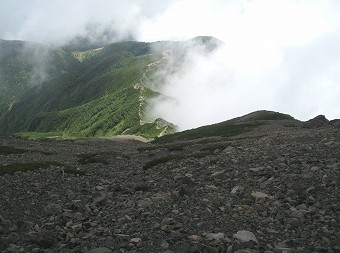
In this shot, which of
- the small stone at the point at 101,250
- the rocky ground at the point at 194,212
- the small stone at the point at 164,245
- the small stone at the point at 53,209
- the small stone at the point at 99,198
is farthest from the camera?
the small stone at the point at 99,198

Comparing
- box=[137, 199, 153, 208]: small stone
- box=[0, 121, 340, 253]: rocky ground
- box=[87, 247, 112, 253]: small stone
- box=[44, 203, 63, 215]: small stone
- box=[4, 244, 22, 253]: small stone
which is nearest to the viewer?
box=[87, 247, 112, 253]: small stone

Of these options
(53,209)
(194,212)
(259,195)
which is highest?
(259,195)

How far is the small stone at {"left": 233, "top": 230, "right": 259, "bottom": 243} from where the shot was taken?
1194 cm

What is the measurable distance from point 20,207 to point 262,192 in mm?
11904

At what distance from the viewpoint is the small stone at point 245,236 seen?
39.2 ft

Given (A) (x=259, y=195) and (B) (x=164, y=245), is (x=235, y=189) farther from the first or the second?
(B) (x=164, y=245)

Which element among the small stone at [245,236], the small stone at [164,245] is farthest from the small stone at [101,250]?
the small stone at [245,236]

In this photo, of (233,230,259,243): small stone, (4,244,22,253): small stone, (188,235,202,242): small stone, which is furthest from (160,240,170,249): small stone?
(4,244,22,253): small stone

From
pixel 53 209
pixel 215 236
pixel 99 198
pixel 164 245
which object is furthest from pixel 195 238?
pixel 53 209

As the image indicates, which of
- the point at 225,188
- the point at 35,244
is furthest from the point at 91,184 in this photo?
the point at 35,244

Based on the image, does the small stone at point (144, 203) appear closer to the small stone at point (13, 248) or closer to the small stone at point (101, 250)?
the small stone at point (101, 250)

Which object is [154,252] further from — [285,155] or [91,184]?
[285,155]

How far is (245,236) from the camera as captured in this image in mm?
12156

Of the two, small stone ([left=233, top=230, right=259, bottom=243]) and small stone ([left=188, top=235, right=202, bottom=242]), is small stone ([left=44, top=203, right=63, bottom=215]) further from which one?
small stone ([left=233, top=230, right=259, bottom=243])
